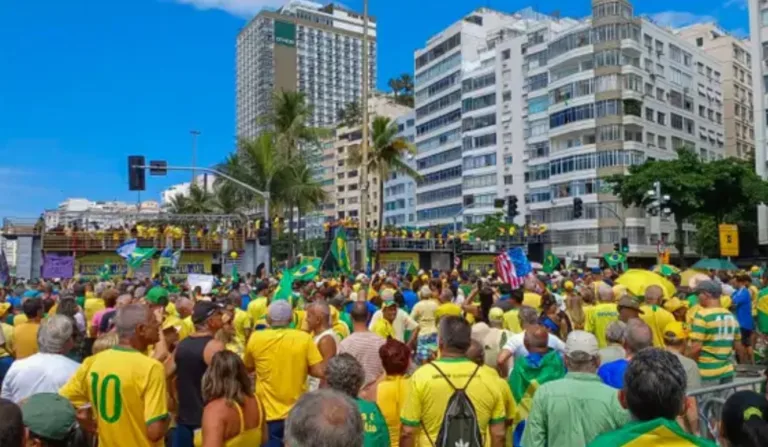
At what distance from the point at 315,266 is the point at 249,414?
12.3 m

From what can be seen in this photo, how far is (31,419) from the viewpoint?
3314 millimetres

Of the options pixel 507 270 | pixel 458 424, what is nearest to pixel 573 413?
pixel 458 424

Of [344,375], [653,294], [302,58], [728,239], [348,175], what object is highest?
[302,58]

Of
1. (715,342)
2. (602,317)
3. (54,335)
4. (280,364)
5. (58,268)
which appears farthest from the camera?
(58,268)

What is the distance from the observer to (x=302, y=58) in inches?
6604

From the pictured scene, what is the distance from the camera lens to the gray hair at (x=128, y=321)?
4871 mm

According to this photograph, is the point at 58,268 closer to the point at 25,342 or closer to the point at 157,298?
the point at 157,298

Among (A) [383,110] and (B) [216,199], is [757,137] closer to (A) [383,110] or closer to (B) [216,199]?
(B) [216,199]

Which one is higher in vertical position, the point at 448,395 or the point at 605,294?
the point at 605,294

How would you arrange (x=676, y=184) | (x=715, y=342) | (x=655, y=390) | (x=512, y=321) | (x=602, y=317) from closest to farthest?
1. (x=655, y=390)
2. (x=715, y=342)
3. (x=602, y=317)
4. (x=512, y=321)
5. (x=676, y=184)

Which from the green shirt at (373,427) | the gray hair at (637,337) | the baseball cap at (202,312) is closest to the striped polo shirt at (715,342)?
the gray hair at (637,337)

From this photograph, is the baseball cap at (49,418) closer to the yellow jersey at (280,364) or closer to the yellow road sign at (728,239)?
the yellow jersey at (280,364)

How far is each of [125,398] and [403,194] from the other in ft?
333

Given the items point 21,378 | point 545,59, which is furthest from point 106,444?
point 545,59
